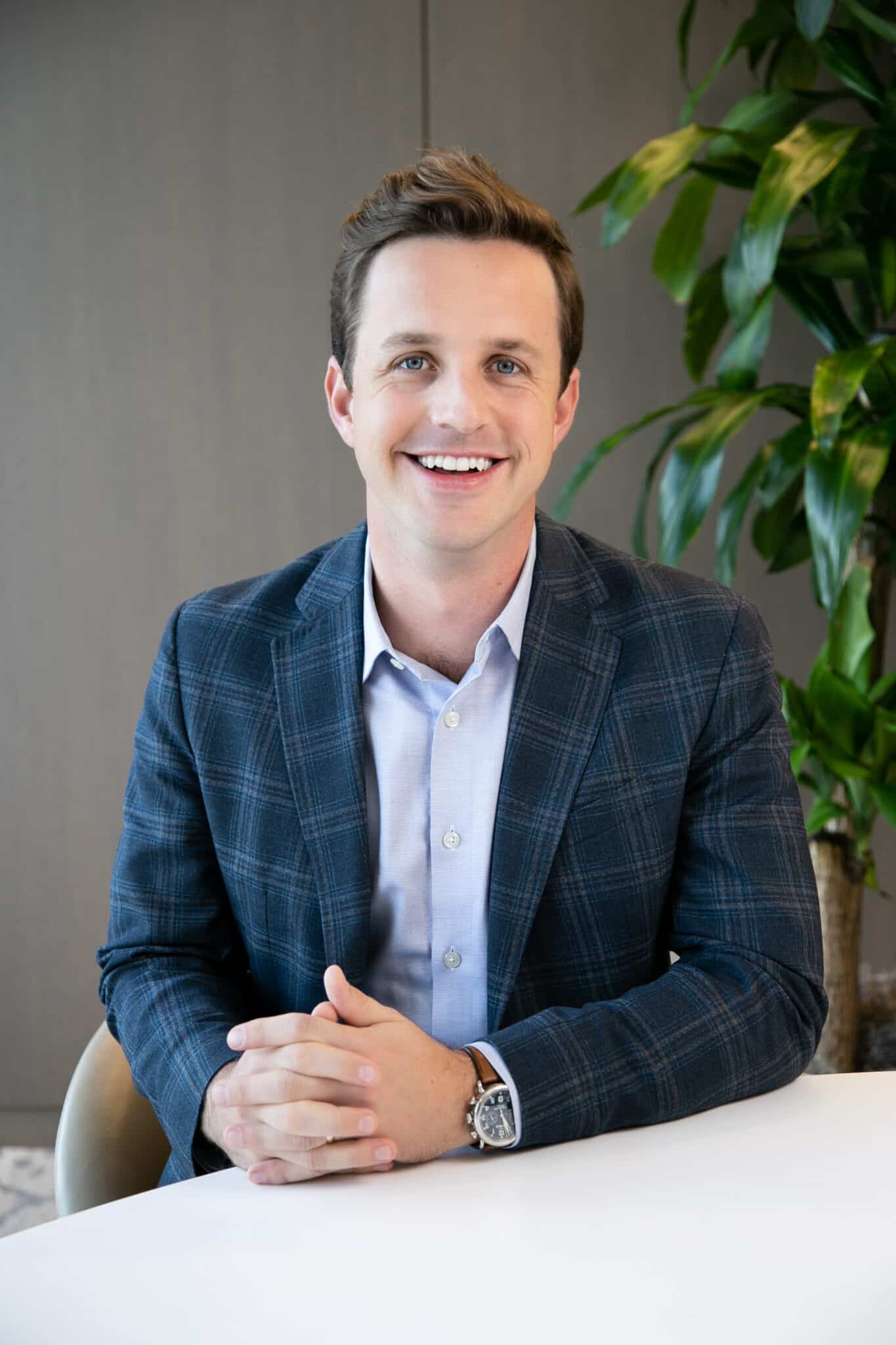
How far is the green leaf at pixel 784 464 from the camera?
7.32 feet

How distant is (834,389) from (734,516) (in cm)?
43

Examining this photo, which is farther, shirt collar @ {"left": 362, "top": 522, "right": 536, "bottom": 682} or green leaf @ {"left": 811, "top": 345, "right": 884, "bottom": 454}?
green leaf @ {"left": 811, "top": 345, "right": 884, "bottom": 454}

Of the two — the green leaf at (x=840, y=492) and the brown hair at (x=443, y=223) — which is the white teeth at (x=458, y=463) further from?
the green leaf at (x=840, y=492)

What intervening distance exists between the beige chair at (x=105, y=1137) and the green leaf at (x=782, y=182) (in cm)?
155

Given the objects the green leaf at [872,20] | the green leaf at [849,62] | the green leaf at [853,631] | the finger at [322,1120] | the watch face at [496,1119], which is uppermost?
the green leaf at [872,20]

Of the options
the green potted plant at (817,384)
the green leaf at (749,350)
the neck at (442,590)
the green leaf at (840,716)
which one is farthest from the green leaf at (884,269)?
the neck at (442,590)

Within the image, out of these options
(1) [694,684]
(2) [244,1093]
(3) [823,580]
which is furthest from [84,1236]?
(3) [823,580]

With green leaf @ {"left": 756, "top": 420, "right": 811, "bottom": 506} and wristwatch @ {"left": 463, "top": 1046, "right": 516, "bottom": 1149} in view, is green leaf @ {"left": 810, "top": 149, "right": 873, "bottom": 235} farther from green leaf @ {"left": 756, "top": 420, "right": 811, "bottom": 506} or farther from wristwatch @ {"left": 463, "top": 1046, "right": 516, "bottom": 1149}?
wristwatch @ {"left": 463, "top": 1046, "right": 516, "bottom": 1149}

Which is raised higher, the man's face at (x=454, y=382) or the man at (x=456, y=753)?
the man's face at (x=454, y=382)

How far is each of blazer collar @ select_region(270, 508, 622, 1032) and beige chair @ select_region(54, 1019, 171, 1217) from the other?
11.3 inches

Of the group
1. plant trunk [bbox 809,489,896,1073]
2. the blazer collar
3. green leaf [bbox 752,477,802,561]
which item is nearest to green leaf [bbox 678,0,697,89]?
green leaf [bbox 752,477,802,561]

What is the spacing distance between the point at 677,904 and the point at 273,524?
1.79 m

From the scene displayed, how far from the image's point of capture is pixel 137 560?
9.79ft

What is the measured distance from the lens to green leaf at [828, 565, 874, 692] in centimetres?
222
